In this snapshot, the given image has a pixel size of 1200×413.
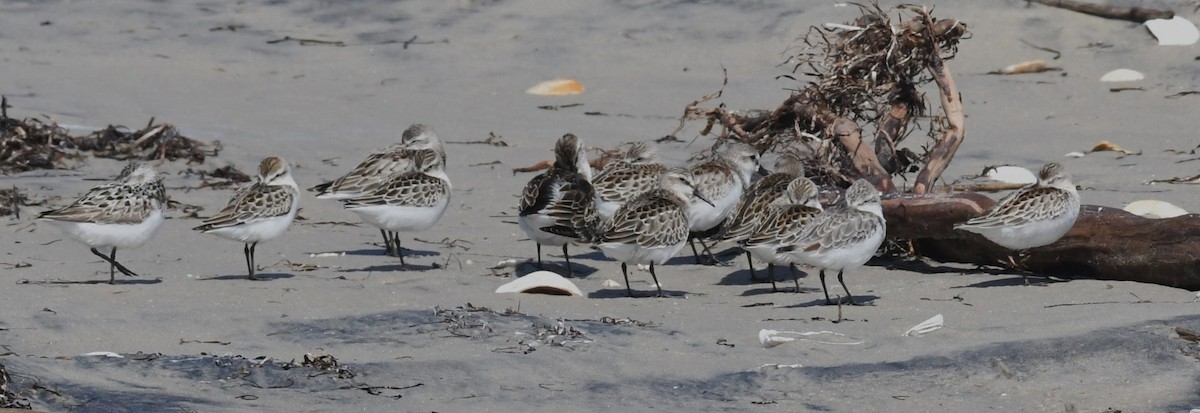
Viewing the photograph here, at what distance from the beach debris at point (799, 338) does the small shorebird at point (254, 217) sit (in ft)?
11.0

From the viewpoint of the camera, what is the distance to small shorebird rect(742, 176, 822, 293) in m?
9.09

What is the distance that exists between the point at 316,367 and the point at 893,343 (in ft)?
9.06

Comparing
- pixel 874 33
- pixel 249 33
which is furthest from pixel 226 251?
pixel 249 33

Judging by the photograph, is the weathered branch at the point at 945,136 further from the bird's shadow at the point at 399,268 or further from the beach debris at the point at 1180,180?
the bird's shadow at the point at 399,268

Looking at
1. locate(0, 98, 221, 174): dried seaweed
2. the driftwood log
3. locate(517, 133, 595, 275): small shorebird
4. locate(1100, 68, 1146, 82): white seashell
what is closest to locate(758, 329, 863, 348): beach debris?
the driftwood log

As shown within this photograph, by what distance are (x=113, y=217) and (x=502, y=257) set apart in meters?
2.70

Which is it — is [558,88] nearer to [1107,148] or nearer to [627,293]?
[1107,148]

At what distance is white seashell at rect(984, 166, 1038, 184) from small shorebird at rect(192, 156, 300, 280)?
5.57 metres

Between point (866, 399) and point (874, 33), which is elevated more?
point (874, 33)

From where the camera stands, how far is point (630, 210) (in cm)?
951

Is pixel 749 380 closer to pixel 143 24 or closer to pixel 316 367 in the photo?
pixel 316 367

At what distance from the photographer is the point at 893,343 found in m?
7.54

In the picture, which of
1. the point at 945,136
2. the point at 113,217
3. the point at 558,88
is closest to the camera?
the point at 113,217

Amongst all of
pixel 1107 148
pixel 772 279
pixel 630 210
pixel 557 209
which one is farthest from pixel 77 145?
pixel 1107 148
